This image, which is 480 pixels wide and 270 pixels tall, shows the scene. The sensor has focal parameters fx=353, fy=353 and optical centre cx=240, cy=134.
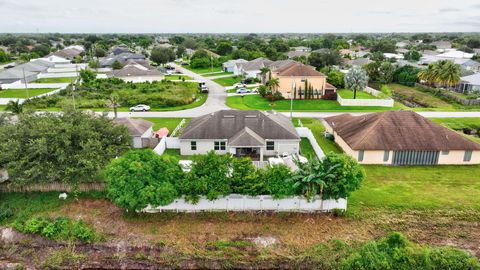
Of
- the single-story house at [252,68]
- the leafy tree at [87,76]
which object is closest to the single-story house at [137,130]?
the leafy tree at [87,76]

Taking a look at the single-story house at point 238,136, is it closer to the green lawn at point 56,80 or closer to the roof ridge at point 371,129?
the roof ridge at point 371,129

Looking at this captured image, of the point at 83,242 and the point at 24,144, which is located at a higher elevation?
the point at 24,144

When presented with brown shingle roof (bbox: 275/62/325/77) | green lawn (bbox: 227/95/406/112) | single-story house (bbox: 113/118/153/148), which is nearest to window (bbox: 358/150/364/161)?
single-story house (bbox: 113/118/153/148)

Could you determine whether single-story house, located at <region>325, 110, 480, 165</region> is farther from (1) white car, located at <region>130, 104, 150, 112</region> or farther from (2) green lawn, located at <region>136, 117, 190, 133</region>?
(1) white car, located at <region>130, 104, 150, 112</region>

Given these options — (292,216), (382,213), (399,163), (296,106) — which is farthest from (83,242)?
(296,106)

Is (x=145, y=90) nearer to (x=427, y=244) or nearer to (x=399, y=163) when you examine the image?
(x=399, y=163)

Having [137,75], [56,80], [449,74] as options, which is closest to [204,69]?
[137,75]

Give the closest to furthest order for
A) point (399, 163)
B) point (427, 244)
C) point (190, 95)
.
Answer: point (427, 244), point (399, 163), point (190, 95)

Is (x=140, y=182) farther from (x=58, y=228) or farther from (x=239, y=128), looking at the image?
(x=239, y=128)
